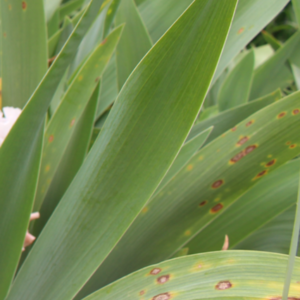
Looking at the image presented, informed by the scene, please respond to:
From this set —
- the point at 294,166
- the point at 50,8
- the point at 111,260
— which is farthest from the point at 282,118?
the point at 50,8

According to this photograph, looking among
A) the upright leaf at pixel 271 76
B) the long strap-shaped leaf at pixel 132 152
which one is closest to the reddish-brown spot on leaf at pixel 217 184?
the long strap-shaped leaf at pixel 132 152

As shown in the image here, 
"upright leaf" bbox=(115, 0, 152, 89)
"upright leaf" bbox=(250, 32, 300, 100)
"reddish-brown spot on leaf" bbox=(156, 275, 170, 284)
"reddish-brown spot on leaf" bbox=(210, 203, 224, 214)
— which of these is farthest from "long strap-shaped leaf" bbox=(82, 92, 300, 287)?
"upright leaf" bbox=(250, 32, 300, 100)

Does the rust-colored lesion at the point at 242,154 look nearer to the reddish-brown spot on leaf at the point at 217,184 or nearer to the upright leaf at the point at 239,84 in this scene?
the reddish-brown spot on leaf at the point at 217,184

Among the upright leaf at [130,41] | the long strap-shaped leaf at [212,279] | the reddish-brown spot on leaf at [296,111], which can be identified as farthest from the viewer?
the upright leaf at [130,41]

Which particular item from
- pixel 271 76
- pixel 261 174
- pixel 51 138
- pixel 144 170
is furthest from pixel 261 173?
pixel 271 76

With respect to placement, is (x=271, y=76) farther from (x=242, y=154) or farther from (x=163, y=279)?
(x=163, y=279)

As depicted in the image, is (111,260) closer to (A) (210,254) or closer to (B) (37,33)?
(A) (210,254)

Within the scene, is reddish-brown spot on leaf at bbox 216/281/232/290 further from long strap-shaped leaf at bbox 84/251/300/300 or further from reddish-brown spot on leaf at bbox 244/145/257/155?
reddish-brown spot on leaf at bbox 244/145/257/155
